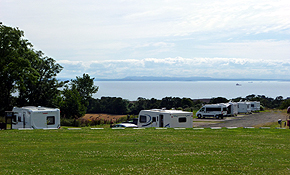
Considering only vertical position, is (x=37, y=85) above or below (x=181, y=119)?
above

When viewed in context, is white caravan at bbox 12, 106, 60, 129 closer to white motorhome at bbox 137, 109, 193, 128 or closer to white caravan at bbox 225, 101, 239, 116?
white motorhome at bbox 137, 109, 193, 128

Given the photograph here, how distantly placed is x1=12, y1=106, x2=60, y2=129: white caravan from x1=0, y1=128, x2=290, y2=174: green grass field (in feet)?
20.7

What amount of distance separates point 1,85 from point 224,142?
1291 inches

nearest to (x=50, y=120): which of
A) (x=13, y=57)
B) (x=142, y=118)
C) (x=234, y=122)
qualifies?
(x=142, y=118)

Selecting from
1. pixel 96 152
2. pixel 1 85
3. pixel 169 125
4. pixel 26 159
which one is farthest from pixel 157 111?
pixel 1 85

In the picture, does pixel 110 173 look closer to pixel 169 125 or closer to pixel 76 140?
pixel 76 140

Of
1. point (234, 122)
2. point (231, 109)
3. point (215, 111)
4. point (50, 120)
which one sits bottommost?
point (234, 122)

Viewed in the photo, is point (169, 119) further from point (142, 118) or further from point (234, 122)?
point (234, 122)

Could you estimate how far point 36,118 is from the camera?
79.6 ft

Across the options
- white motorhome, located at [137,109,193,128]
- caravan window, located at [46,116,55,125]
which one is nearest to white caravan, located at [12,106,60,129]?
caravan window, located at [46,116,55,125]

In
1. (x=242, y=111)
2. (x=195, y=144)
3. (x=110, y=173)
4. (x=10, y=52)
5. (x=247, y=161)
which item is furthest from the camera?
(x=242, y=111)

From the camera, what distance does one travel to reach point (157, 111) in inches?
1060

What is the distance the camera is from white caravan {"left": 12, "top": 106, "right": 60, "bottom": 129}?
24.2 metres

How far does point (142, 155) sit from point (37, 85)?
114 feet
